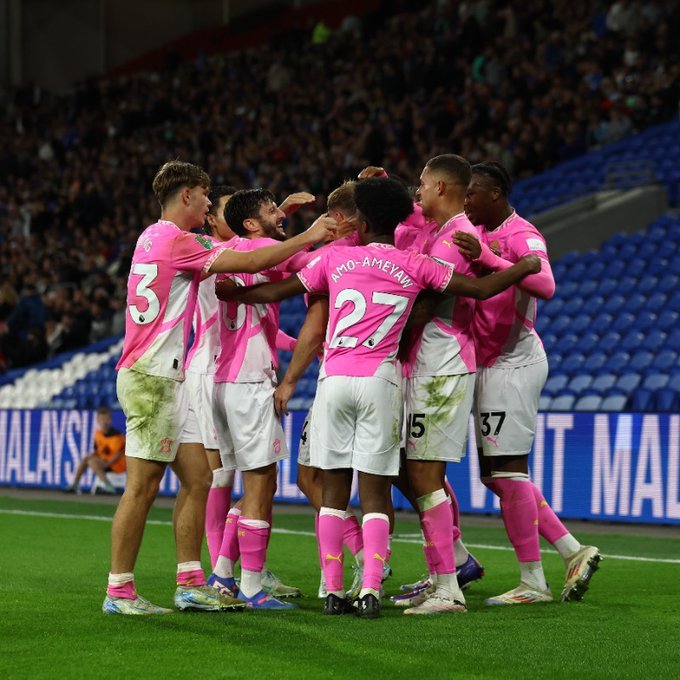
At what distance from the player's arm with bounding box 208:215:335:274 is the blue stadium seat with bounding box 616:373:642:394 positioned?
7187 millimetres

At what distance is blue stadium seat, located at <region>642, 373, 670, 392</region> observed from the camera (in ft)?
40.5

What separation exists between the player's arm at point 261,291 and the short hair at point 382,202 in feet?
1.60

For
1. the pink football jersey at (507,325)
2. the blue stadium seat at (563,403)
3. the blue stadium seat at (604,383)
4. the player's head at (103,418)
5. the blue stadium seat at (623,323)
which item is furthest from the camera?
the player's head at (103,418)

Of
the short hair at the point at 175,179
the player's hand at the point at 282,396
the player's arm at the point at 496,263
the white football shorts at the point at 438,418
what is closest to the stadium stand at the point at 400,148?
the player's arm at the point at 496,263

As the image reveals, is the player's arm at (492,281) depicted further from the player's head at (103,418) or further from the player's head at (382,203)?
the player's head at (103,418)

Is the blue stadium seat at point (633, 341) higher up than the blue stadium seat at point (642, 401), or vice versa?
the blue stadium seat at point (633, 341)

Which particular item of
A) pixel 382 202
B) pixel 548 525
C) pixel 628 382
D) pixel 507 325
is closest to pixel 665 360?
pixel 628 382

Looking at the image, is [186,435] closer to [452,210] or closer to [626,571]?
[452,210]

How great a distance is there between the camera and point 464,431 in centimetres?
631

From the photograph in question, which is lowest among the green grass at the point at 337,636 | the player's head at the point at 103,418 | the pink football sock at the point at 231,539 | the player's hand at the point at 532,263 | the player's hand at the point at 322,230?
the green grass at the point at 337,636

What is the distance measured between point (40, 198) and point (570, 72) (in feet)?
42.8

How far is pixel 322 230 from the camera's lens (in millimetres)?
6141

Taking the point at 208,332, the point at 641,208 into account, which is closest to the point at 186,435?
the point at 208,332

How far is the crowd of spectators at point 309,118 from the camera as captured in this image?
20375mm
